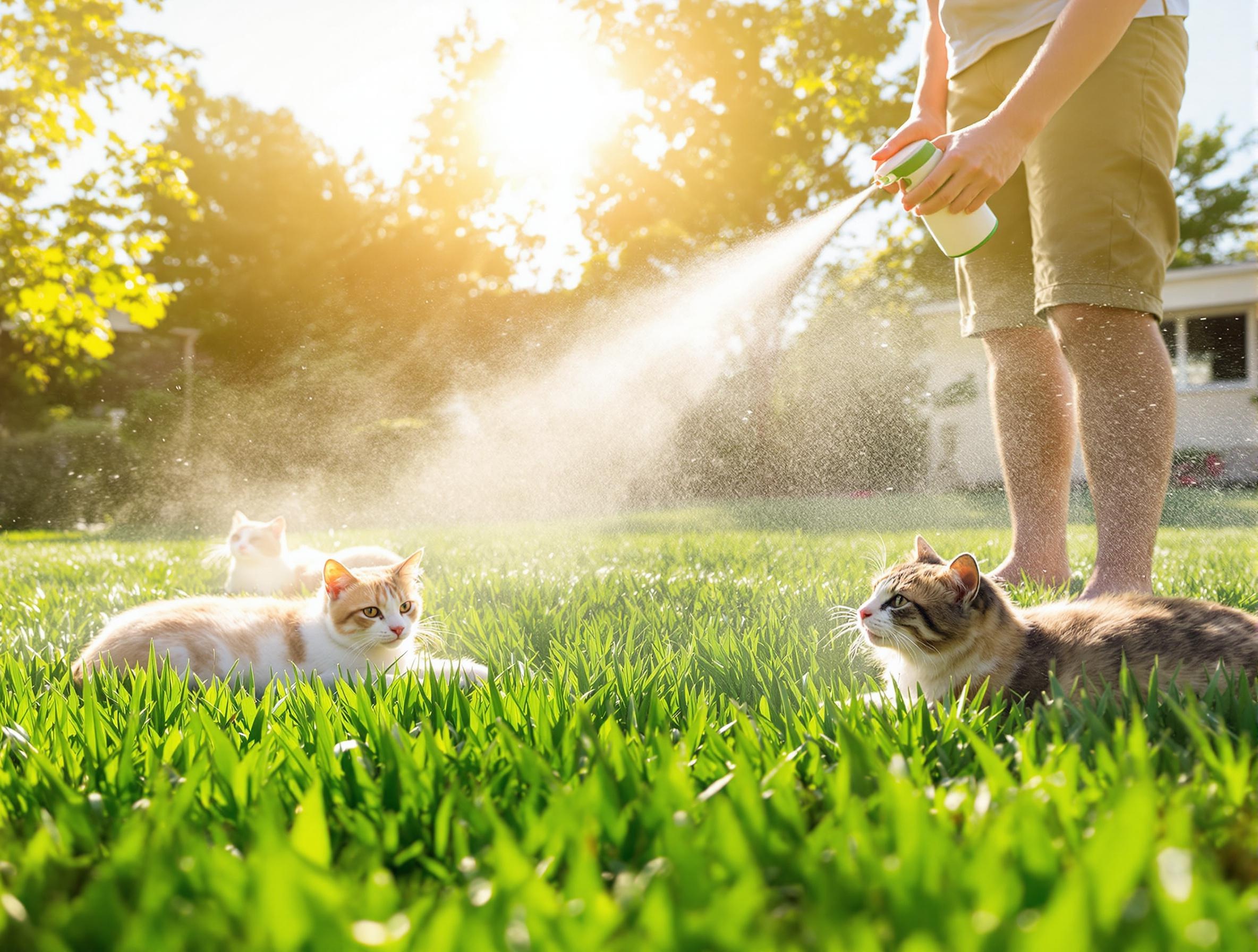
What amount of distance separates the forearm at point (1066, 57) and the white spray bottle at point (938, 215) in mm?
176

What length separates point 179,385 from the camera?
47.8ft

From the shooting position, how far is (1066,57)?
204 cm

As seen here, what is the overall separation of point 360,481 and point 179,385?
508 centimetres

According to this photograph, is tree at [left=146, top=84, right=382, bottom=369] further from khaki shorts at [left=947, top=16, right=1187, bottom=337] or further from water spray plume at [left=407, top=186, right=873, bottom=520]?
khaki shorts at [left=947, top=16, right=1187, bottom=337]

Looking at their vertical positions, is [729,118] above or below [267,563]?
above

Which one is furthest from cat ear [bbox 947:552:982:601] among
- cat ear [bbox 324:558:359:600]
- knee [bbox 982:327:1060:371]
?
cat ear [bbox 324:558:359:600]

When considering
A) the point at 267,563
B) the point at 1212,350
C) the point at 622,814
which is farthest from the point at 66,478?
the point at 1212,350

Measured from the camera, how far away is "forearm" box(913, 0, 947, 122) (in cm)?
297

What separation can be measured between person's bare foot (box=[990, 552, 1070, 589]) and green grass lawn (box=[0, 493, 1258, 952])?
1179mm

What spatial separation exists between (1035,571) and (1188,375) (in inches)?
575

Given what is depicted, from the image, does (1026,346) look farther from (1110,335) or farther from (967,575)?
(967,575)

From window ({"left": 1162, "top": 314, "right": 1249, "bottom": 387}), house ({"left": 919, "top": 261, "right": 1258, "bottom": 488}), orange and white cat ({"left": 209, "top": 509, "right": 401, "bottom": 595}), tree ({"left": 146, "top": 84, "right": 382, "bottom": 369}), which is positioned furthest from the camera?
tree ({"left": 146, "top": 84, "right": 382, "bottom": 369})

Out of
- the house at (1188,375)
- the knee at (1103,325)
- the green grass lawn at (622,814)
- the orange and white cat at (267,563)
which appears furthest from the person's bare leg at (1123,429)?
the house at (1188,375)

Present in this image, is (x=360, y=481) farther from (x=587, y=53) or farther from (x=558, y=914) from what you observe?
(x=558, y=914)
